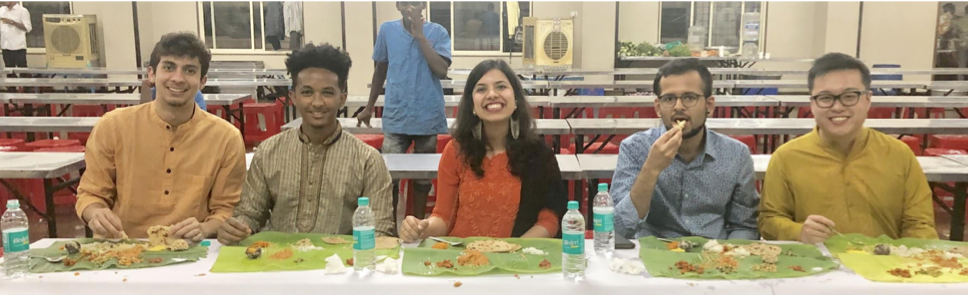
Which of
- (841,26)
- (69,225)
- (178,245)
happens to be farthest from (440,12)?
(178,245)

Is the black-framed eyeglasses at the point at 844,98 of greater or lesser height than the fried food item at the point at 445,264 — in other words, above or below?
above

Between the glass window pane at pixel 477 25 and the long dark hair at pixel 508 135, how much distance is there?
10852mm

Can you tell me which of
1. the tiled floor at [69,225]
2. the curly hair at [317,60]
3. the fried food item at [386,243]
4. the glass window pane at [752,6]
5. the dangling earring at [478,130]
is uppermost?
the glass window pane at [752,6]

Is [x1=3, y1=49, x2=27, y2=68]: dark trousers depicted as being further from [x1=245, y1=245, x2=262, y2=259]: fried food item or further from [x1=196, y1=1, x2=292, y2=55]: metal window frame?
[x1=245, y1=245, x2=262, y2=259]: fried food item

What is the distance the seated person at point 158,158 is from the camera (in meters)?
2.42

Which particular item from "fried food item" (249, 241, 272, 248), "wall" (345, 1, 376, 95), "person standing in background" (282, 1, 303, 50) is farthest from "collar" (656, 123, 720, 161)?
"person standing in background" (282, 1, 303, 50)

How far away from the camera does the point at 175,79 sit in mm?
2373

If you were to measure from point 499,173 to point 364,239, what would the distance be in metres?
0.72

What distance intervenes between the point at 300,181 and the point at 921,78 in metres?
12.0

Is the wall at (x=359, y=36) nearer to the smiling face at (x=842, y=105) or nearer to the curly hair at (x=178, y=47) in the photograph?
the curly hair at (x=178, y=47)

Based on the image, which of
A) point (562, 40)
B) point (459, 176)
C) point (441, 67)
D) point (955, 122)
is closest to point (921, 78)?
point (562, 40)

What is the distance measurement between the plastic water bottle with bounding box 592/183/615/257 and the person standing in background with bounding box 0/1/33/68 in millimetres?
11673

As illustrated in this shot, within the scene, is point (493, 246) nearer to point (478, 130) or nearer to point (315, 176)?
point (478, 130)

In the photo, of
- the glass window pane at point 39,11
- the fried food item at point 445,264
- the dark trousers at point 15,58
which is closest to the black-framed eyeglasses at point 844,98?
the fried food item at point 445,264
